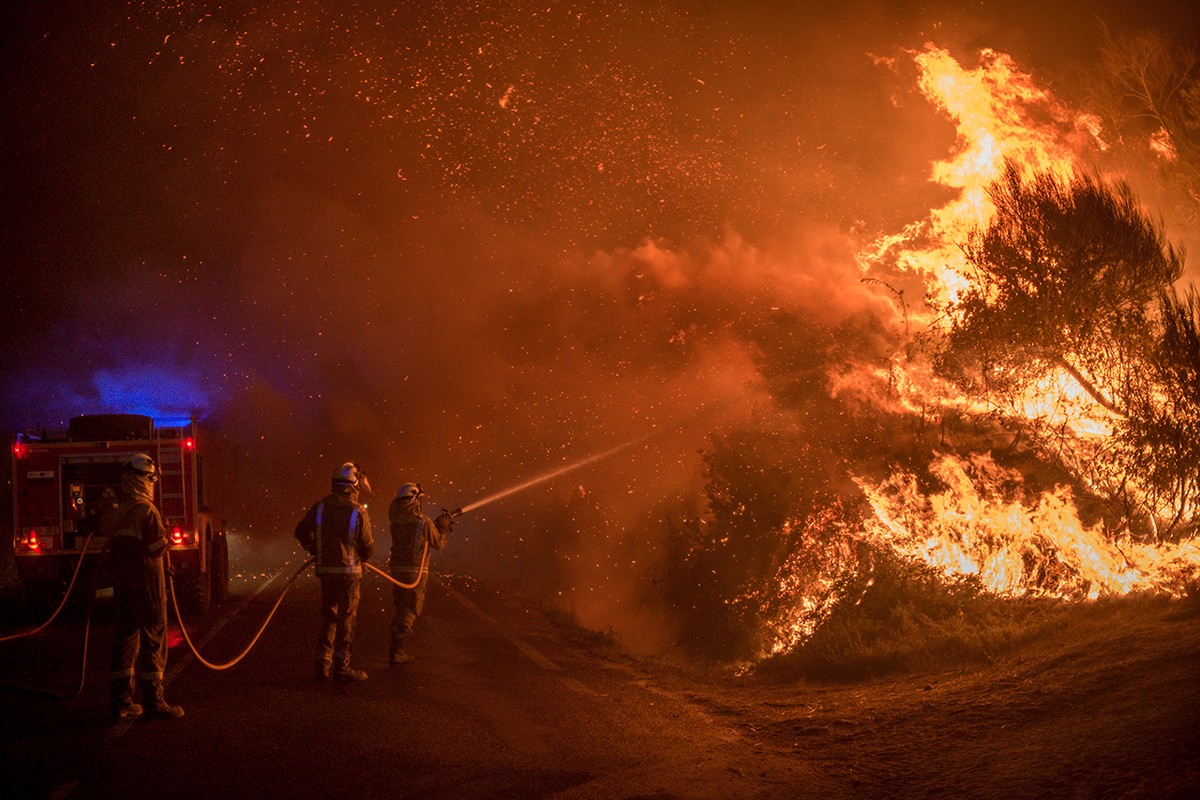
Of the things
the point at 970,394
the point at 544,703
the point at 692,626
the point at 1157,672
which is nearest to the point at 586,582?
the point at 692,626

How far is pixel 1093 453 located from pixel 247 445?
98.4ft

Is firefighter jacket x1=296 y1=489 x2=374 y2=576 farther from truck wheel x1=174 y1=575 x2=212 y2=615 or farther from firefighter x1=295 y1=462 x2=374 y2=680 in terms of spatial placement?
truck wheel x1=174 y1=575 x2=212 y2=615

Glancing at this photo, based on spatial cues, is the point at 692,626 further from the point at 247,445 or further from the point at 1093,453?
the point at 247,445

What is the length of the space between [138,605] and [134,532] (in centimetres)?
56

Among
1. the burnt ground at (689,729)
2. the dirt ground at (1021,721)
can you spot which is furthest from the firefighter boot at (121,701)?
the dirt ground at (1021,721)

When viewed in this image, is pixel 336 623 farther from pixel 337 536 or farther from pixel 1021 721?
pixel 1021 721

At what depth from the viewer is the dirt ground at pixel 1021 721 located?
5.64 metres

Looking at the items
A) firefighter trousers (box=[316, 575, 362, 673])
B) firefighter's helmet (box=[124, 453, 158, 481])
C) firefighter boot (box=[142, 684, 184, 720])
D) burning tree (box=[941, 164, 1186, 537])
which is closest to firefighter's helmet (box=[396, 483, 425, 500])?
firefighter trousers (box=[316, 575, 362, 673])

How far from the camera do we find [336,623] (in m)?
9.50

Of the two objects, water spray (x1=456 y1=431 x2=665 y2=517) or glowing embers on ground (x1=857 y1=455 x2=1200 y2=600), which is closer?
glowing embers on ground (x1=857 y1=455 x2=1200 y2=600)

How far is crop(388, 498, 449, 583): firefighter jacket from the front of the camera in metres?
10.7

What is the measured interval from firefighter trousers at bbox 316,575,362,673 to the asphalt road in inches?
10.2

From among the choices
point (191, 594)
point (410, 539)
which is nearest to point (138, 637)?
point (410, 539)

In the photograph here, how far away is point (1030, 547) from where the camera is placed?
11141mm
